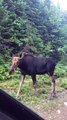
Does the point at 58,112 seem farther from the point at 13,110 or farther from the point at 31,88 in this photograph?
the point at 13,110

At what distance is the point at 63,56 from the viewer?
19.2 metres

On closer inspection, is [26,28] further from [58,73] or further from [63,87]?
[63,87]

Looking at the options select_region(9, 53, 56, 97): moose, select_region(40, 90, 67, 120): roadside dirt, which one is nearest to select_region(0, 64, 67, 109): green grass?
select_region(40, 90, 67, 120): roadside dirt

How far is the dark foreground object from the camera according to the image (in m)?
2.40

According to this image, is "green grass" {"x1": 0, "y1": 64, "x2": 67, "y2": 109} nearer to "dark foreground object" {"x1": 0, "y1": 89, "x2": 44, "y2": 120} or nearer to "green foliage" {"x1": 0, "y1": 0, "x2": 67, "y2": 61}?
"green foliage" {"x1": 0, "y1": 0, "x2": 67, "y2": 61}

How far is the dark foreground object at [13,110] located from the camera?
7.87ft

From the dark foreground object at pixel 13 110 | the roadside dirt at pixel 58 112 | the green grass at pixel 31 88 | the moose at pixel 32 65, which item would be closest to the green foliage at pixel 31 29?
the green grass at pixel 31 88

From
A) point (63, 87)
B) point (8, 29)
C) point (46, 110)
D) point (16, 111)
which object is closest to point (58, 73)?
point (63, 87)

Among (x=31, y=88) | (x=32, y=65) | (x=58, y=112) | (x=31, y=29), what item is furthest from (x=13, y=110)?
(x=31, y=29)

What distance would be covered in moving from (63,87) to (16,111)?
1024cm

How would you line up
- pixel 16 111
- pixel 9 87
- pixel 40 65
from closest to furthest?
pixel 16 111
pixel 40 65
pixel 9 87

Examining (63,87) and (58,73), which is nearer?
(63,87)

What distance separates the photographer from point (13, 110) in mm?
2473

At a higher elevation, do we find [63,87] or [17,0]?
[17,0]
